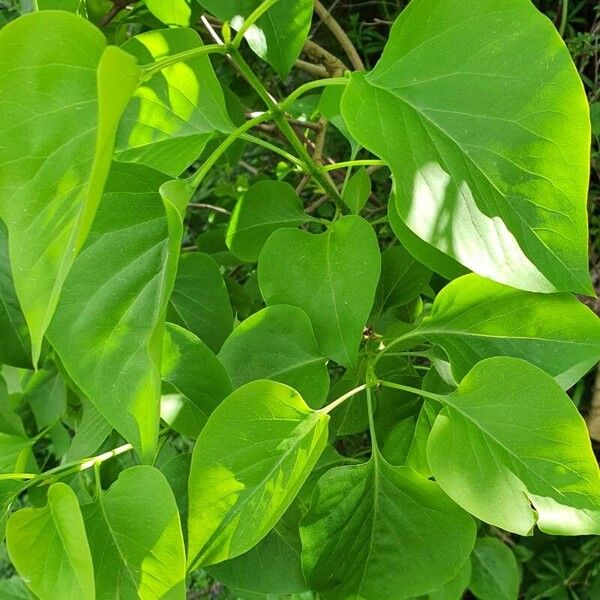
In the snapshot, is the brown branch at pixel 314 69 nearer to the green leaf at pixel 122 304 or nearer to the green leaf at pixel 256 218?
the green leaf at pixel 256 218

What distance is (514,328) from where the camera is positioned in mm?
300

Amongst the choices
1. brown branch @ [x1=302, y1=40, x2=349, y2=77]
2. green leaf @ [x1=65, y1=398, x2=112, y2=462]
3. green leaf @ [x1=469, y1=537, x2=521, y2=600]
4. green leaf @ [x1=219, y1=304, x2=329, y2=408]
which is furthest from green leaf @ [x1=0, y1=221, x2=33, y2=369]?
green leaf @ [x1=469, y1=537, x2=521, y2=600]

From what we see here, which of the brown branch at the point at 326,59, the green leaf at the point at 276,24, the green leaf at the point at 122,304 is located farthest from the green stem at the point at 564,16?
the green leaf at the point at 122,304

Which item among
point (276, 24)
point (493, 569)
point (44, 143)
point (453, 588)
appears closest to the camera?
point (44, 143)

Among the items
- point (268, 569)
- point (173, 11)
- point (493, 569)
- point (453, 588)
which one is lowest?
point (493, 569)

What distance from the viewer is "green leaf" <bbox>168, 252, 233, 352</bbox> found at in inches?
14.9

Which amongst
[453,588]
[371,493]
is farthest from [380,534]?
[453,588]

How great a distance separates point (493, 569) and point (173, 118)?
488 mm

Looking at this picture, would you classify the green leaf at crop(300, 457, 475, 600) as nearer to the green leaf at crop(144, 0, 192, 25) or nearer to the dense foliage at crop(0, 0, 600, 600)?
the dense foliage at crop(0, 0, 600, 600)

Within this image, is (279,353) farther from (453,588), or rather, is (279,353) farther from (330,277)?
(453,588)

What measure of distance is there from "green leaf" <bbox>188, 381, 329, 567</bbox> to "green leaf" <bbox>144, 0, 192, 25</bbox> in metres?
0.22

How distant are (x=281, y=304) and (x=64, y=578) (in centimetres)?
15

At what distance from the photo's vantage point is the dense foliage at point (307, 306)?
242mm

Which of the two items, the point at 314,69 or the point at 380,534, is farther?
the point at 314,69
